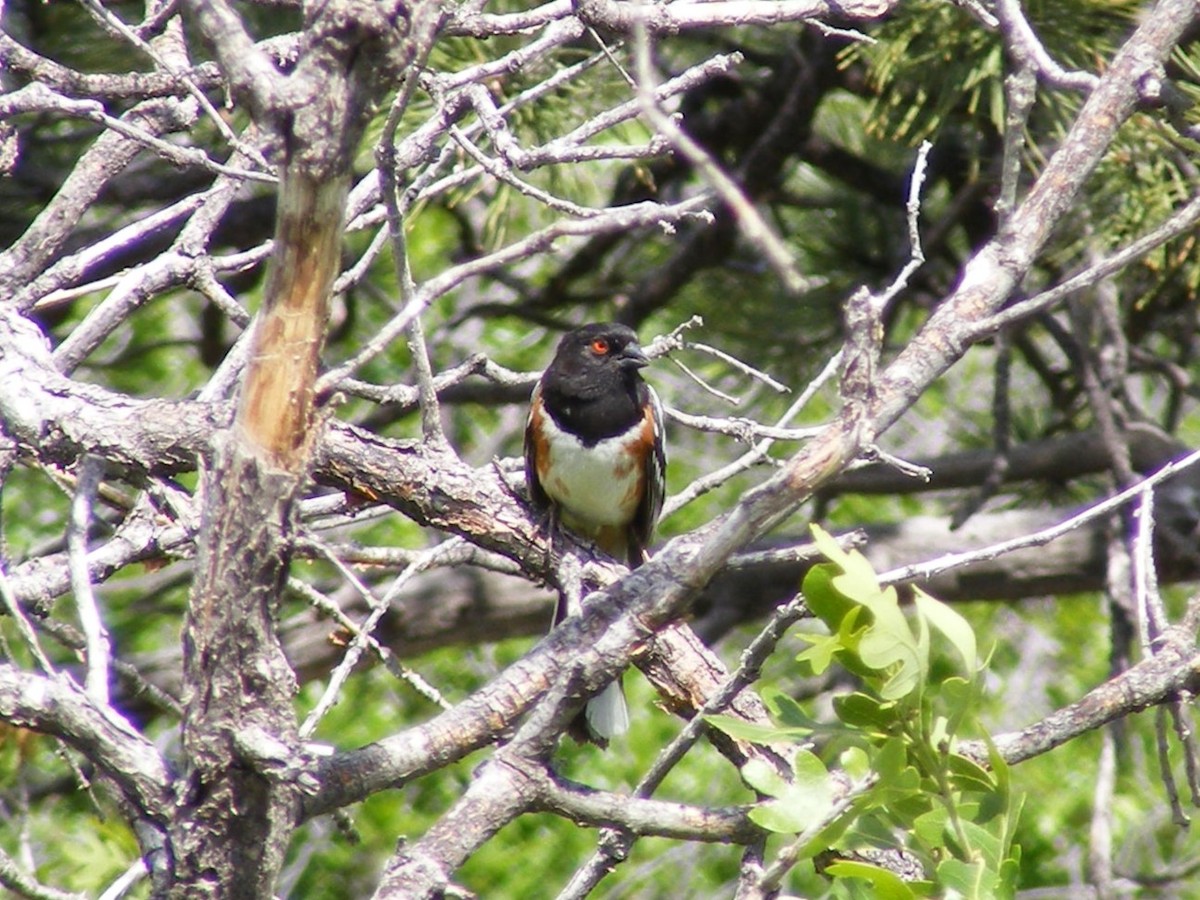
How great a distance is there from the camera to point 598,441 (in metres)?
3.96

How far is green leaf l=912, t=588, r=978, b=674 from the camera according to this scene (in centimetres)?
155

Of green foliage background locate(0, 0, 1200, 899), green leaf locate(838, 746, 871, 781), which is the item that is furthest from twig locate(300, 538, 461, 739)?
green foliage background locate(0, 0, 1200, 899)

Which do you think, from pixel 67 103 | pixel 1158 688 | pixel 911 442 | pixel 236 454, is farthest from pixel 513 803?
pixel 911 442

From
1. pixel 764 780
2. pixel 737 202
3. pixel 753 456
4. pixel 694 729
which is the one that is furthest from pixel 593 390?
pixel 737 202

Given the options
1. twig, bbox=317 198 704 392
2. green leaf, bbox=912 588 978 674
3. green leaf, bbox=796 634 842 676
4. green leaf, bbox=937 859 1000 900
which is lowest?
green leaf, bbox=937 859 1000 900

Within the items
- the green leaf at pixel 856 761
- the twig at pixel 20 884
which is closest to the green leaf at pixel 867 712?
the green leaf at pixel 856 761

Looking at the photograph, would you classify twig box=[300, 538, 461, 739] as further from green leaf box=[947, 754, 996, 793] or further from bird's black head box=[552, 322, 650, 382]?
bird's black head box=[552, 322, 650, 382]

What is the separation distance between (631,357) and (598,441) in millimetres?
271

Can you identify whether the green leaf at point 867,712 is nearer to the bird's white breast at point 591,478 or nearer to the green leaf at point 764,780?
the green leaf at point 764,780

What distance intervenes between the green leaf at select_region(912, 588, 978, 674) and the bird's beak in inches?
87.6

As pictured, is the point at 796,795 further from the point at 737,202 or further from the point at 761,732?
the point at 737,202

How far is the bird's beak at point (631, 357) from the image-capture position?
12.5 feet

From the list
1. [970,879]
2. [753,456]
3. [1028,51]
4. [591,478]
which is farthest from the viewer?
[591,478]

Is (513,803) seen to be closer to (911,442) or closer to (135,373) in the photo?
(135,373)
